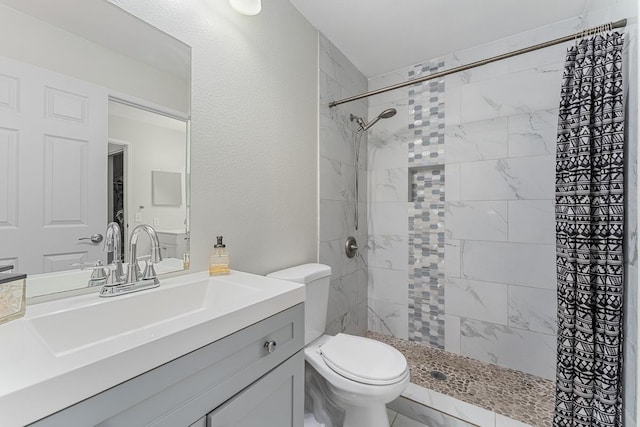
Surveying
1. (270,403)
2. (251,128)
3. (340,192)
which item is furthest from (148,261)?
(340,192)

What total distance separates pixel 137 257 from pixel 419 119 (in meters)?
2.19

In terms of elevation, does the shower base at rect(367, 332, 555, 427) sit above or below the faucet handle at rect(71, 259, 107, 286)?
below

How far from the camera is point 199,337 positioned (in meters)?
0.69

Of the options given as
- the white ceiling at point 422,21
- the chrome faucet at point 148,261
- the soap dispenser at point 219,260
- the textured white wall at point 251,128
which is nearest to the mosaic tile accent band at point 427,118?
the white ceiling at point 422,21

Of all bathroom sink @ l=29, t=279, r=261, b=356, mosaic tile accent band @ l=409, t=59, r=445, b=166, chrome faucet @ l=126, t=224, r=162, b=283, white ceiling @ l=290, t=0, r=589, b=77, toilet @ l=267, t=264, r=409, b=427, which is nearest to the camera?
bathroom sink @ l=29, t=279, r=261, b=356

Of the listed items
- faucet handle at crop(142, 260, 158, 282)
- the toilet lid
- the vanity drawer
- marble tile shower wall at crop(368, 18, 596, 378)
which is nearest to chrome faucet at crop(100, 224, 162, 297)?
faucet handle at crop(142, 260, 158, 282)

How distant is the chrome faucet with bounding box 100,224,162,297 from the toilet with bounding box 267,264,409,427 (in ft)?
1.91

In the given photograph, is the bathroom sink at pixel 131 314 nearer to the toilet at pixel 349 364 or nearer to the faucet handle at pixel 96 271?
the faucet handle at pixel 96 271

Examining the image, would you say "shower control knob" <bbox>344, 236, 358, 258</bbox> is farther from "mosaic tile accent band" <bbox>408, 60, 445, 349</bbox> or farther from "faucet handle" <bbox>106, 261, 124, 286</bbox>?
"faucet handle" <bbox>106, 261, 124, 286</bbox>

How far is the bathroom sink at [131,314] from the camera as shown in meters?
0.74

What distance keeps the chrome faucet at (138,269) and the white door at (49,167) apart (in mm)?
94

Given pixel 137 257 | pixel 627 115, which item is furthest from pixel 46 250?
pixel 627 115

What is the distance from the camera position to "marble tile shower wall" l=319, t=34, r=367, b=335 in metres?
2.01

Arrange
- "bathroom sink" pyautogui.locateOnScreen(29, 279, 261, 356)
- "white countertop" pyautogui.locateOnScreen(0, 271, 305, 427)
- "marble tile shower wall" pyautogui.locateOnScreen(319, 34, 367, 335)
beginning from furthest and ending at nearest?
"marble tile shower wall" pyautogui.locateOnScreen(319, 34, 367, 335), "bathroom sink" pyautogui.locateOnScreen(29, 279, 261, 356), "white countertop" pyautogui.locateOnScreen(0, 271, 305, 427)
